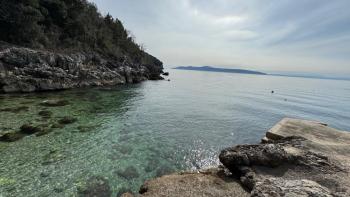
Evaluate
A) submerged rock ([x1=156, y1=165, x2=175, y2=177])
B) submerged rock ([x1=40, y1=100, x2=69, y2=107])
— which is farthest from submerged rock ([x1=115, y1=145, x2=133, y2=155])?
submerged rock ([x1=40, y1=100, x2=69, y2=107])

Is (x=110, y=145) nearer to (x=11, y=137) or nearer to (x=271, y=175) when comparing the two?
(x=11, y=137)

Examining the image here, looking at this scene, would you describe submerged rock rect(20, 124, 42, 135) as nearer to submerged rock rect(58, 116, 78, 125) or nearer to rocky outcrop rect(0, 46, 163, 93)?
submerged rock rect(58, 116, 78, 125)

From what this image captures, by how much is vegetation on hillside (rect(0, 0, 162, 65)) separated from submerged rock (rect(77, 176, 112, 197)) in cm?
3996

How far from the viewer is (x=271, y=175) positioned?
920 centimetres

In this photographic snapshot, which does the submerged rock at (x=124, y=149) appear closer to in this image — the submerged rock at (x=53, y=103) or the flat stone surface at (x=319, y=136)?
the flat stone surface at (x=319, y=136)

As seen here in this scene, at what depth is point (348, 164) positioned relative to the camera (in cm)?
970

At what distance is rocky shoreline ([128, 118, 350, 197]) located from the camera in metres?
7.26

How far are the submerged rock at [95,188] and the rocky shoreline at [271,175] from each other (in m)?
1.69

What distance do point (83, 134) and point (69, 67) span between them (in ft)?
100

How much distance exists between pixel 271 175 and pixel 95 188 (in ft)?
26.1

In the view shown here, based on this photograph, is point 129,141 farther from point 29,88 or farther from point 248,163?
point 29,88

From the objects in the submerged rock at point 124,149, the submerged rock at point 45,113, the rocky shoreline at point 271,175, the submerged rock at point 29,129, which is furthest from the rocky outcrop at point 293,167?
the submerged rock at point 45,113

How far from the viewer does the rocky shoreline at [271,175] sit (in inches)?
286

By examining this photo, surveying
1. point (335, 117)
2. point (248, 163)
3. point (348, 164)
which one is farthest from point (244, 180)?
point (335, 117)
